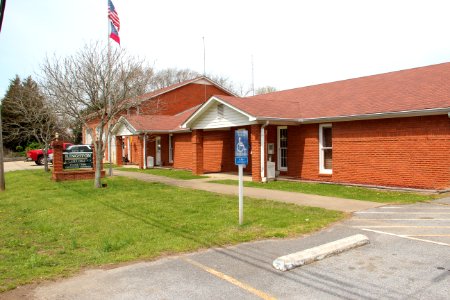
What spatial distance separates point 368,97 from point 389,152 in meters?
2.86

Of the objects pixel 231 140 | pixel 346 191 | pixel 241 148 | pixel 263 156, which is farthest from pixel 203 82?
pixel 241 148

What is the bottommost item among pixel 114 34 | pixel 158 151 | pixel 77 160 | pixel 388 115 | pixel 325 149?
pixel 77 160

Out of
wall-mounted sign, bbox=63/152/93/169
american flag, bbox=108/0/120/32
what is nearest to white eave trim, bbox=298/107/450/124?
american flag, bbox=108/0/120/32

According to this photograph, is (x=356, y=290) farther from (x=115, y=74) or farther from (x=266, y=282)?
(x=115, y=74)

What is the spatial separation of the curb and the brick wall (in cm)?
719

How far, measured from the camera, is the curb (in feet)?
17.6

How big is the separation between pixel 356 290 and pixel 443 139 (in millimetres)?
9271

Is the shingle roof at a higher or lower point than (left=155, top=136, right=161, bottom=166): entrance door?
higher

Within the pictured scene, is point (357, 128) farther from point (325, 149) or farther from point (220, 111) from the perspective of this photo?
point (220, 111)

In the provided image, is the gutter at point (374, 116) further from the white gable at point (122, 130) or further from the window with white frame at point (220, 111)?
the white gable at point (122, 130)

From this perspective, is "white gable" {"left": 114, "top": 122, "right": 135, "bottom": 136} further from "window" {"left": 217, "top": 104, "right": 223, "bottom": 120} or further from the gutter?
the gutter

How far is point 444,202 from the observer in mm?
10508

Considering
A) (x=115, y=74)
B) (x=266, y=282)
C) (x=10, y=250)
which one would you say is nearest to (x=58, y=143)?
(x=115, y=74)

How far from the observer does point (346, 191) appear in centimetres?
1316
